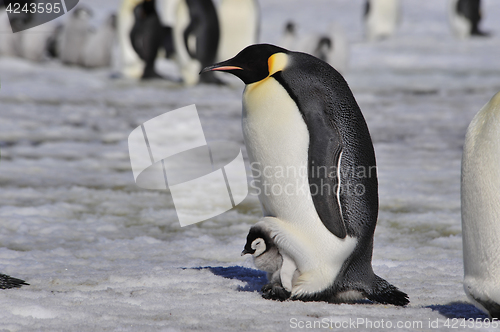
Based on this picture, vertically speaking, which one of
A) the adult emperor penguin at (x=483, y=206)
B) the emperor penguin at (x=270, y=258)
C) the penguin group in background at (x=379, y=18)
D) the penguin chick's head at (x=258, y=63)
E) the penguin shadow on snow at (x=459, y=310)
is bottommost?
the penguin group in background at (x=379, y=18)

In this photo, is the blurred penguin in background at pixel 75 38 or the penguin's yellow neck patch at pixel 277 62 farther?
the blurred penguin in background at pixel 75 38

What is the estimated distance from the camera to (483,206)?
1.93 metres

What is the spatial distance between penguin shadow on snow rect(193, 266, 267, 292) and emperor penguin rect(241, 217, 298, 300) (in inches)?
8.1

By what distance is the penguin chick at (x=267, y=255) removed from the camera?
223 cm

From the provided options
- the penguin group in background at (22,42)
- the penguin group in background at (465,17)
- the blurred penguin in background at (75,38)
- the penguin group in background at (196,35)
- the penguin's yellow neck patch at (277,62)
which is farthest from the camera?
the penguin group in background at (465,17)

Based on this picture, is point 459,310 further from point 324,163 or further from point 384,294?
point 324,163

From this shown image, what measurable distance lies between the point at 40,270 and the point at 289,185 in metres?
1.20

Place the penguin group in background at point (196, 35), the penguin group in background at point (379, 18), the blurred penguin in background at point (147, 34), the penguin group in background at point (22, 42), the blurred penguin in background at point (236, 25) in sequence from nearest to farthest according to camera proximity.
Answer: the penguin group in background at point (196, 35)
the blurred penguin in background at point (147, 34)
the blurred penguin in background at point (236, 25)
the penguin group in background at point (22, 42)
the penguin group in background at point (379, 18)

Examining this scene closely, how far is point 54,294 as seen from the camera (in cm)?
223

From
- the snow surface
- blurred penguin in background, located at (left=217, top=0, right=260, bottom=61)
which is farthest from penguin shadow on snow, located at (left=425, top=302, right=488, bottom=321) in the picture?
blurred penguin in background, located at (left=217, top=0, right=260, bottom=61)

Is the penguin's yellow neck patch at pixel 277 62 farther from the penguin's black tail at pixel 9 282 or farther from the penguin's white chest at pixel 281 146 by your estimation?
the penguin's black tail at pixel 9 282

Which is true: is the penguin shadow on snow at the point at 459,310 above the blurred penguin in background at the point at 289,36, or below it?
above

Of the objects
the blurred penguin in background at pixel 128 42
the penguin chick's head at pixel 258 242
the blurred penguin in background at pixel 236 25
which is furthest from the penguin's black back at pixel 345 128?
the blurred penguin in background at pixel 236 25

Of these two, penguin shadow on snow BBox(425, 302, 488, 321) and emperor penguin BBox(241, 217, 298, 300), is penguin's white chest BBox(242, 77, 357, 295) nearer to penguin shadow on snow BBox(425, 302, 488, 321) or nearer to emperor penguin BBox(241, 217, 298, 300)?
emperor penguin BBox(241, 217, 298, 300)
